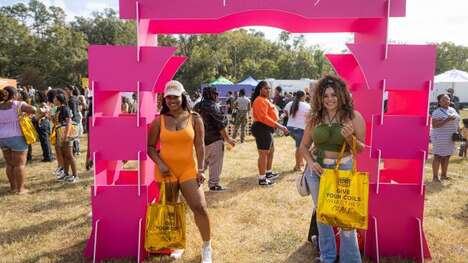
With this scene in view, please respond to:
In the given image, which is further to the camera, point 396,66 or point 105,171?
point 105,171

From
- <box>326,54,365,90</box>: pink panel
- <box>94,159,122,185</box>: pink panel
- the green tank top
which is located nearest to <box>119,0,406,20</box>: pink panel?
<box>326,54,365,90</box>: pink panel

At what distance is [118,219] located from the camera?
3727mm

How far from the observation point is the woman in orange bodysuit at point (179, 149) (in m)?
3.42

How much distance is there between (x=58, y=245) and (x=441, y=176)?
7.10 metres

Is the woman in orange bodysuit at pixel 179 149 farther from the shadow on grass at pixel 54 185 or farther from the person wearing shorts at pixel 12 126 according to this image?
the shadow on grass at pixel 54 185

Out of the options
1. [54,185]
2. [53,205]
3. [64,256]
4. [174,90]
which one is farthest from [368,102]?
[54,185]

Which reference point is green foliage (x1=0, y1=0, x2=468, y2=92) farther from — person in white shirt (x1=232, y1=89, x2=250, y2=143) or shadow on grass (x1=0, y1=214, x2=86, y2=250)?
shadow on grass (x1=0, y1=214, x2=86, y2=250)

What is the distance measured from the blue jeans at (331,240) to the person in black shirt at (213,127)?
7.42ft

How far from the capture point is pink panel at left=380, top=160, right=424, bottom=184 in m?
3.76

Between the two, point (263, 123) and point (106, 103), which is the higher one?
point (106, 103)

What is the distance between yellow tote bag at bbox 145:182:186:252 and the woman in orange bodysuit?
0.17 meters

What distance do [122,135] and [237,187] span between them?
3671mm

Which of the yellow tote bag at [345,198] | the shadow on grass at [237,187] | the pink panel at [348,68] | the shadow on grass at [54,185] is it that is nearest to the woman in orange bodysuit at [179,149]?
the yellow tote bag at [345,198]

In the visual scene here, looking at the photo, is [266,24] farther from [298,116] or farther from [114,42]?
[114,42]
